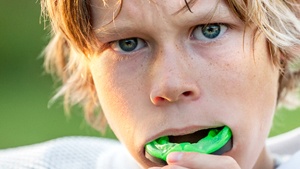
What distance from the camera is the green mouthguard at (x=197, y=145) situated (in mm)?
1591

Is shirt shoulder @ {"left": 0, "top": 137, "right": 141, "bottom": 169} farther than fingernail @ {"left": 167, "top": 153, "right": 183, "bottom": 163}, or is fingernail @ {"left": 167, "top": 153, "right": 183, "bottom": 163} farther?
shirt shoulder @ {"left": 0, "top": 137, "right": 141, "bottom": 169}

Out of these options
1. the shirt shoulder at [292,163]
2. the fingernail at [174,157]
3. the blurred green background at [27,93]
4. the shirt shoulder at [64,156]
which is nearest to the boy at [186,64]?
the fingernail at [174,157]

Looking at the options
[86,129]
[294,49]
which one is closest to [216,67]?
[294,49]

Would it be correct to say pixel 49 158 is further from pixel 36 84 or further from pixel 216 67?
pixel 36 84

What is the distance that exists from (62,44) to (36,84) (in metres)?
2.97

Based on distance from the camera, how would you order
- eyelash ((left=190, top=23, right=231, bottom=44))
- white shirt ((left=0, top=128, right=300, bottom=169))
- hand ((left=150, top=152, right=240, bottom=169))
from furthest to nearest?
white shirt ((left=0, top=128, right=300, bottom=169)) → eyelash ((left=190, top=23, right=231, bottom=44)) → hand ((left=150, top=152, right=240, bottom=169))

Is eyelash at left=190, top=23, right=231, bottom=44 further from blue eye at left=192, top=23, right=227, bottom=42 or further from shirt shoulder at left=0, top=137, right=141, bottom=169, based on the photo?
shirt shoulder at left=0, top=137, right=141, bottom=169

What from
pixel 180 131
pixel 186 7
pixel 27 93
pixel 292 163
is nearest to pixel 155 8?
pixel 186 7

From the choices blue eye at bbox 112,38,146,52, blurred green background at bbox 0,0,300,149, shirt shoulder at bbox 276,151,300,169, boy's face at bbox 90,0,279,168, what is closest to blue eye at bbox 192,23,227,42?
boy's face at bbox 90,0,279,168

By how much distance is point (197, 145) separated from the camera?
161cm

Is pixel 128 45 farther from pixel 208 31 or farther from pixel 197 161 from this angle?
pixel 197 161

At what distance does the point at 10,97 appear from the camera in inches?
196

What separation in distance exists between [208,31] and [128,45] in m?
0.16

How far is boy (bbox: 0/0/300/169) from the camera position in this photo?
1.59 m
